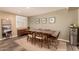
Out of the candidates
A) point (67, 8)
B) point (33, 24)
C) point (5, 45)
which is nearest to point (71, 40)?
point (67, 8)

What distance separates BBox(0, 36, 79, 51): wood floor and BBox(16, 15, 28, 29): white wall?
10.8 inches

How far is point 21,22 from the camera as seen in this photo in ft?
6.62

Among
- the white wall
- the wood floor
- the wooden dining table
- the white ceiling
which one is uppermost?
the white ceiling

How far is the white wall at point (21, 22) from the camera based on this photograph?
6.56 ft

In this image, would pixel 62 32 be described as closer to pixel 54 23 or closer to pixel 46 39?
pixel 54 23

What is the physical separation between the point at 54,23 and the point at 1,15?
126 centimetres

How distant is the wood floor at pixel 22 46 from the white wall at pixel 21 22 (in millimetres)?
275

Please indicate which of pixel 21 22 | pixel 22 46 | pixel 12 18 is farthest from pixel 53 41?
pixel 12 18

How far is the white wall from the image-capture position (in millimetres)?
2000

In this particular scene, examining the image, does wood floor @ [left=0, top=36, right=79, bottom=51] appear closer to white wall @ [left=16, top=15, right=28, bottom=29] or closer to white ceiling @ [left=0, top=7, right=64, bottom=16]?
white wall @ [left=16, top=15, right=28, bottom=29]

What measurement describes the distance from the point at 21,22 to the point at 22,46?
0.59m

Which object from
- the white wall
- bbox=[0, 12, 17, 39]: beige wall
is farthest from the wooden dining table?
bbox=[0, 12, 17, 39]: beige wall

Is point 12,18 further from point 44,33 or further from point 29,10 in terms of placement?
point 44,33

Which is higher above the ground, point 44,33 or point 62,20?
point 62,20
